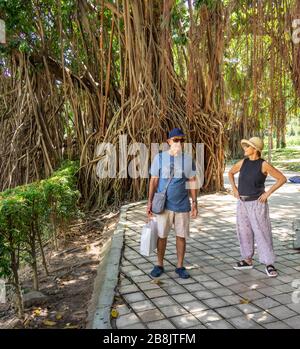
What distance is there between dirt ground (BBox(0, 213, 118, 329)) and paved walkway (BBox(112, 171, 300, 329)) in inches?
15.5

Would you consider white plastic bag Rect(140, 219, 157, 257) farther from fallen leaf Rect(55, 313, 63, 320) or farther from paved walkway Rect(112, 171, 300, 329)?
fallen leaf Rect(55, 313, 63, 320)

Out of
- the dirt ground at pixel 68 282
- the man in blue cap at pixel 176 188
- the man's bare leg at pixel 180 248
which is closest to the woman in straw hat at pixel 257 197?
the man in blue cap at pixel 176 188

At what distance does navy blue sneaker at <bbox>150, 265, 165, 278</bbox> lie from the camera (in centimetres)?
340

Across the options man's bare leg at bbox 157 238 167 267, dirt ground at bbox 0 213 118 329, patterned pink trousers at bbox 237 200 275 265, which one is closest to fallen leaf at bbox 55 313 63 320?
dirt ground at bbox 0 213 118 329

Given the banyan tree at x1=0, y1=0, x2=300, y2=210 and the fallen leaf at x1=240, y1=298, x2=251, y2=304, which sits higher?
the banyan tree at x1=0, y1=0, x2=300, y2=210

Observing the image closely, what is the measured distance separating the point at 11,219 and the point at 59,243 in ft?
8.12

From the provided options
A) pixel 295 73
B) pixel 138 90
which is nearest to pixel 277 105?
pixel 295 73

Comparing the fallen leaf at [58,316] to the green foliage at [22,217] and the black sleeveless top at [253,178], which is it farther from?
the black sleeveless top at [253,178]

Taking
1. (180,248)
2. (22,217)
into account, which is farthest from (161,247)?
(22,217)

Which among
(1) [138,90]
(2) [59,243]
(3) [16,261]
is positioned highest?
(1) [138,90]

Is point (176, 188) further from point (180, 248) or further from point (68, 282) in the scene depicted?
point (68, 282)

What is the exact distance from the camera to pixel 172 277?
11.1 feet

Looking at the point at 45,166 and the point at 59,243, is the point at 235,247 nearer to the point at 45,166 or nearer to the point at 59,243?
the point at 59,243
